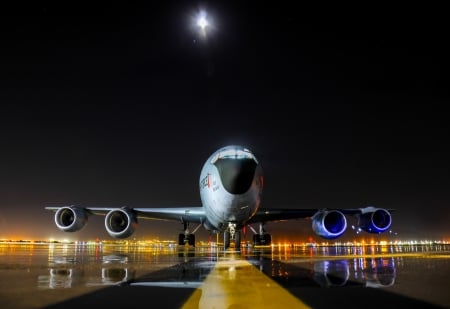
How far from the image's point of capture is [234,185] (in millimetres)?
17875

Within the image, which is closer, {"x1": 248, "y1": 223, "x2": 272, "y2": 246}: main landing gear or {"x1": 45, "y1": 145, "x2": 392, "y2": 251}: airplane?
{"x1": 45, "y1": 145, "x2": 392, "y2": 251}: airplane

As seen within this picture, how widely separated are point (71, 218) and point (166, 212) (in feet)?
19.5

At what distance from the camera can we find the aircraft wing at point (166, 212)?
24.5 meters

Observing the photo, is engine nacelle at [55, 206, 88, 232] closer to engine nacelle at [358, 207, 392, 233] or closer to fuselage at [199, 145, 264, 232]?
fuselage at [199, 145, 264, 232]

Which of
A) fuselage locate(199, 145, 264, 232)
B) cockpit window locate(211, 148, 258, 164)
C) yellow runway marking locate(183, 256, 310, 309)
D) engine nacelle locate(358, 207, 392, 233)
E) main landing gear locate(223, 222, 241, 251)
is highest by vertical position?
cockpit window locate(211, 148, 258, 164)

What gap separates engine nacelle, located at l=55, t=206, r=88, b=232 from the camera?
77.7 feet

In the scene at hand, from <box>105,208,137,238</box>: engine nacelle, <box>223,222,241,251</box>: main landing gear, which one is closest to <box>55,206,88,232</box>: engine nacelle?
<box>105,208,137,238</box>: engine nacelle

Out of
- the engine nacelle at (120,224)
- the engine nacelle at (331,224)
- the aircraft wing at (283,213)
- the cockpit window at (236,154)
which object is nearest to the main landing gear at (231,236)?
the cockpit window at (236,154)

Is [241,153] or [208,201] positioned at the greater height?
[241,153]

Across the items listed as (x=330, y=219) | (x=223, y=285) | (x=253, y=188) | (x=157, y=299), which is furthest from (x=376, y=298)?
(x=330, y=219)

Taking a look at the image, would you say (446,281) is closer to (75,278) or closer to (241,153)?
(75,278)

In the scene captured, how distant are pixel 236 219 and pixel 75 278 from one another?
1309 cm

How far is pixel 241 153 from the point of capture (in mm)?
18672

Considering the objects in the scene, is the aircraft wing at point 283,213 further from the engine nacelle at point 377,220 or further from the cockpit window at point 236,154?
the cockpit window at point 236,154
